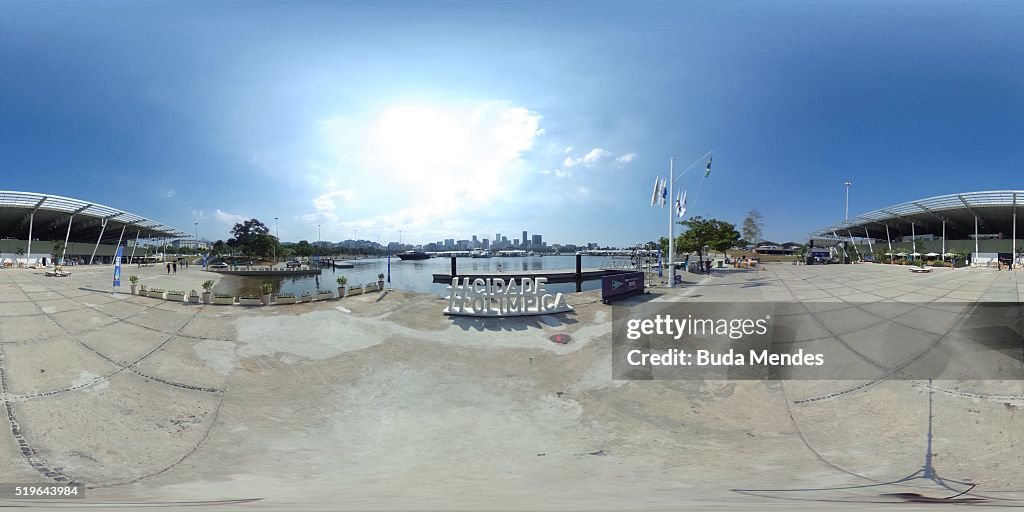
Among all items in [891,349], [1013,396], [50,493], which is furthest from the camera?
[891,349]

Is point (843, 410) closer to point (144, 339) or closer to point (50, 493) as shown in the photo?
point (50, 493)

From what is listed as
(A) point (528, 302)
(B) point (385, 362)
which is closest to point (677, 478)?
(B) point (385, 362)

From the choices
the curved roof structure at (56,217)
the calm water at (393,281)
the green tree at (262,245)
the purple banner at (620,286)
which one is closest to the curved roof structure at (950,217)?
the purple banner at (620,286)

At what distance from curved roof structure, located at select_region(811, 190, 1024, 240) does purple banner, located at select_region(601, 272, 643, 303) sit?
10366mm

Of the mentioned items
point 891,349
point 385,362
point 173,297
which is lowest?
point 385,362

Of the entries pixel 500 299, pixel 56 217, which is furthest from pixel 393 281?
pixel 56 217

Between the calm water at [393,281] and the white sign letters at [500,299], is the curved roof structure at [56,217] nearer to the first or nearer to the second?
the calm water at [393,281]

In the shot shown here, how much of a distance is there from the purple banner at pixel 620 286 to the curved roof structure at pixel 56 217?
3892 cm

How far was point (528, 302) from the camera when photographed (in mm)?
10680

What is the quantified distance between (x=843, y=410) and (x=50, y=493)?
36.3ft

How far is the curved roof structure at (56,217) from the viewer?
24.3 metres

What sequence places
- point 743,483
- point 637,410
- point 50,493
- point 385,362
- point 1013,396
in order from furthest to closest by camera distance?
point 385,362 → point 637,410 → point 1013,396 → point 743,483 → point 50,493

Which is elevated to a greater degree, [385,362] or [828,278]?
[828,278]

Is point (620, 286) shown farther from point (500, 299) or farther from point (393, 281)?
point (393, 281)
